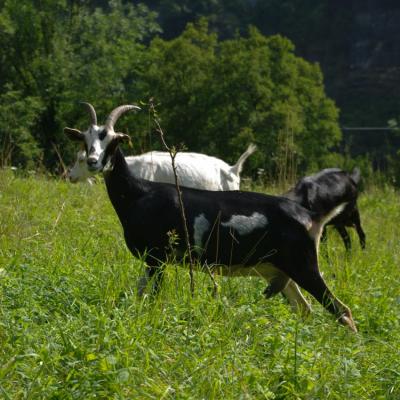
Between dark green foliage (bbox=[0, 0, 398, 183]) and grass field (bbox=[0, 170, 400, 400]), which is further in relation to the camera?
dark green foliage (bbox=[0, 0, 398, 183])

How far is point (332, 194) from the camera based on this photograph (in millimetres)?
9398

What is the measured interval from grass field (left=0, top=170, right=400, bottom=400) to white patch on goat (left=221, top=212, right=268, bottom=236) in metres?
0.41

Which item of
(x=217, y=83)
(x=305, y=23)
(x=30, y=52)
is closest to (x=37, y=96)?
(x=30, y=52)

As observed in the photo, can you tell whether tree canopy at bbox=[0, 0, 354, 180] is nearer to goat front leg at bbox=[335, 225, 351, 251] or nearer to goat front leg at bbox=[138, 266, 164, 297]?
goat front leg at bbox=[335, 225, 351, 251]

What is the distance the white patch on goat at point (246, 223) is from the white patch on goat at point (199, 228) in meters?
0.12

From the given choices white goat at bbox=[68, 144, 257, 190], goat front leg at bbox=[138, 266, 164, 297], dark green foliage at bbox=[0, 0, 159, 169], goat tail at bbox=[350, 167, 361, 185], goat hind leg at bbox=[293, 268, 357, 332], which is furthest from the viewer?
dark green foliage at bbox=[0, 0, 159, 169]

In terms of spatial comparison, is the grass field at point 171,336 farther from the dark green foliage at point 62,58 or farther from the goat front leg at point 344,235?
the dark green foliage at point 62,58

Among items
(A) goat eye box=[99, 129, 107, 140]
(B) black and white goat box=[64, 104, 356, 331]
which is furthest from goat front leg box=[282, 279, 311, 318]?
(A) goat eye box=[99, 129, 107, 140]

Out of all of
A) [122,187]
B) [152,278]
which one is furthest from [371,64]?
[152,278]

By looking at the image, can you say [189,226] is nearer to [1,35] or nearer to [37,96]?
[37,96]

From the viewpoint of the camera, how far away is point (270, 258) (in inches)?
235

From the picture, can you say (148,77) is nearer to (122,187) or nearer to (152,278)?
(122,187)

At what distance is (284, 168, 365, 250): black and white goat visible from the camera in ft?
28.9

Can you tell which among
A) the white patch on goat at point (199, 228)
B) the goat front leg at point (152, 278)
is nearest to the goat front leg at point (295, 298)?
the white patch on goat at point (199, 228)
